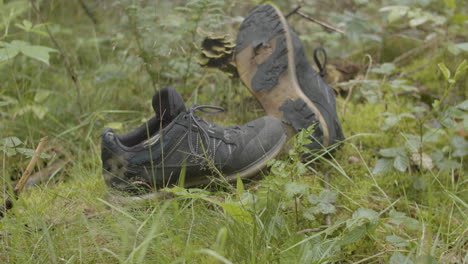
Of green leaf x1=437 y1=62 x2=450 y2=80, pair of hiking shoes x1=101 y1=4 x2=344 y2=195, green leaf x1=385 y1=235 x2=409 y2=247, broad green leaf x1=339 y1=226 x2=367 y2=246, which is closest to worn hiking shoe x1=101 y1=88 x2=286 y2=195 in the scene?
pair of hiking shoes x1=101 y1=4 x2=344 y2=195

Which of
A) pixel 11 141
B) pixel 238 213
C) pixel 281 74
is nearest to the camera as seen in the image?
pixel 238 213

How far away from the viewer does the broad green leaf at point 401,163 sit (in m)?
1.55

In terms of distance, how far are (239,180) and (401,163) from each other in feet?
2.67

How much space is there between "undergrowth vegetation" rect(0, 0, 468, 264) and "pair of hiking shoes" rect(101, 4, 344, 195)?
10cm

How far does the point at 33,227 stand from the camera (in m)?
1.16

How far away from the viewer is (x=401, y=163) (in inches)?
61.4

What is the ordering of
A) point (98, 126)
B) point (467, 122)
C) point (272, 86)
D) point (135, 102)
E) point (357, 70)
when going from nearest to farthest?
point (467, 122) < point (272, 86) < point (98, 126) < point (135, 102) < point (357, 70)

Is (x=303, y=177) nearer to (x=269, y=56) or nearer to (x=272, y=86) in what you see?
(x=272, y=86)

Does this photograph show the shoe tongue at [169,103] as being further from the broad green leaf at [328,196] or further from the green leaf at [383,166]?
the green leaf at [383,166]

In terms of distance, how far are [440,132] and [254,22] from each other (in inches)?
42.9

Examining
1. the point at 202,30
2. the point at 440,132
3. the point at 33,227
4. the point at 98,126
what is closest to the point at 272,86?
the point at 202,30

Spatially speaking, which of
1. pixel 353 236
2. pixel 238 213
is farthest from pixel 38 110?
pixel 353 236

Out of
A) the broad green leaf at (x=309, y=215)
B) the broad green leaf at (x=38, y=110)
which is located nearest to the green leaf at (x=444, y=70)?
the broad green leaf at (x=309, y=215)

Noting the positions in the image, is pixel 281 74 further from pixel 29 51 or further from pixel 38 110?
pixel 38 110
